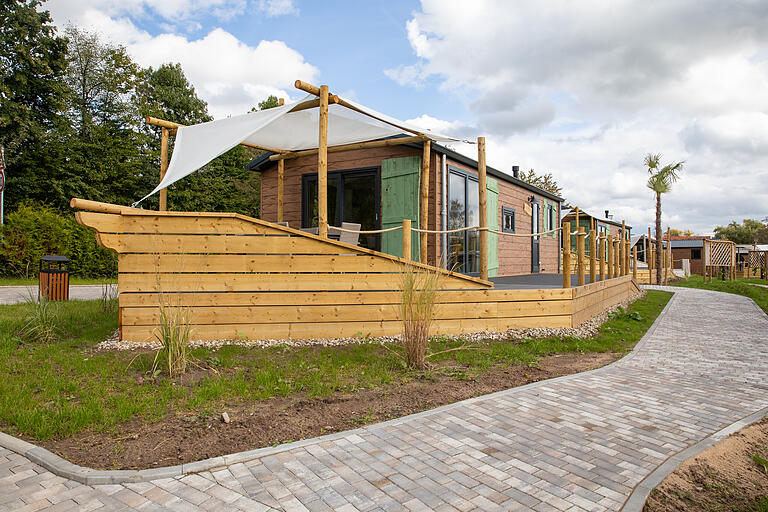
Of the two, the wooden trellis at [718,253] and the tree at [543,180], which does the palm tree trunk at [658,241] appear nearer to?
the wooden trellis at [718,253]

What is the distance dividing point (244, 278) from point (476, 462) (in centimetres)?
373

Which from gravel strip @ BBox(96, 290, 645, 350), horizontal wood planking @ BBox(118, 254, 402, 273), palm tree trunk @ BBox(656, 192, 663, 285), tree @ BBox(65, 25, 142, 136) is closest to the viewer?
gravel strip @ BBox(96, 290, 645, 350)

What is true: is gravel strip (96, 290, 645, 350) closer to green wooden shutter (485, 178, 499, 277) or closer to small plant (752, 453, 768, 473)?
small plant (752, 453, 768, 473)

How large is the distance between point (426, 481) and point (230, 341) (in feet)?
12.0

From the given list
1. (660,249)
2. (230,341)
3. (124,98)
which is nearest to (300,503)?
(230,341)

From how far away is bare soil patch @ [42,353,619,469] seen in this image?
2.60 m

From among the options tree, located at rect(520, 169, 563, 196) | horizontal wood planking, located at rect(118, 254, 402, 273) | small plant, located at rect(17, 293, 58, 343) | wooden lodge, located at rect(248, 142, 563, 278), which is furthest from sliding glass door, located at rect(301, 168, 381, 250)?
tree, located at rect(520, 169, 563, 196)

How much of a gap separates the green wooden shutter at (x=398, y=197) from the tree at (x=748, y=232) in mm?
56830

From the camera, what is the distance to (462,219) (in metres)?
9.58

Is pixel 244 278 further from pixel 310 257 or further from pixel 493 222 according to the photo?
pixel 493 222

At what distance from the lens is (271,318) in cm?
549

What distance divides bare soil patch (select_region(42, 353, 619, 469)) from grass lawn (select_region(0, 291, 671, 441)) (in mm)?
130

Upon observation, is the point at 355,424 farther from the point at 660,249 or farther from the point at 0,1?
the point at 0,1

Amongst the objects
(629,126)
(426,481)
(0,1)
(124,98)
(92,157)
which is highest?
(0,1)
